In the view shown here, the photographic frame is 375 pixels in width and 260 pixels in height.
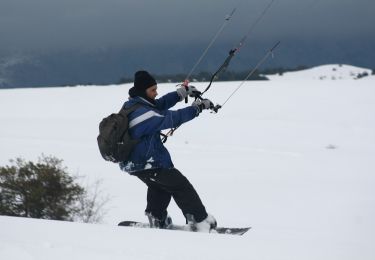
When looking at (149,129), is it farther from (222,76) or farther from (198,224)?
(222,76)

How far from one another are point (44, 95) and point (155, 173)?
34.4 meters

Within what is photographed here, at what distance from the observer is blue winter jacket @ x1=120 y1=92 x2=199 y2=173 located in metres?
5.93

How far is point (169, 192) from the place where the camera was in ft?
21.6

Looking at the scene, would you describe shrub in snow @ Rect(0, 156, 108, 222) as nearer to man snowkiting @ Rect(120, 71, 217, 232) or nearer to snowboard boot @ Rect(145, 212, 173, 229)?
snowboard boot @ Rect(145, 212, 173, 229)

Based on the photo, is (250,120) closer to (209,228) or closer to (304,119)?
(304,119)

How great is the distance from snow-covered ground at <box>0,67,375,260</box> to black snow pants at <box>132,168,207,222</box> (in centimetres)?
76

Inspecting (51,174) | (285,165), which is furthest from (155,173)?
(285,165)

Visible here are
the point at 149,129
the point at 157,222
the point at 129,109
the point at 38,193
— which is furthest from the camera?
the point at 38,193

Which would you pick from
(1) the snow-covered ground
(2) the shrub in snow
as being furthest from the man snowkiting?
(2) the shrub in snow

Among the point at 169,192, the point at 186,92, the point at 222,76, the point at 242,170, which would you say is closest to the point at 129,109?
the point at 186,92

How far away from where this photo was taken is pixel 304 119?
27.0m

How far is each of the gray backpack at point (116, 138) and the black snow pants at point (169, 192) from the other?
439 mm

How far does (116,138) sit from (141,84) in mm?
733

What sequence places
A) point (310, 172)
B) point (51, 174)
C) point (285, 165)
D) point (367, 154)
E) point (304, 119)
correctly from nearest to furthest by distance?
point (51, 174) → point (310, 172) → point (285, 165) → point (367, 154) → point (304, 119)
